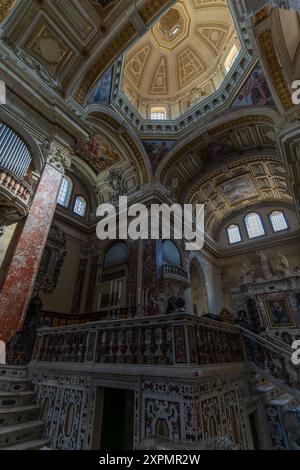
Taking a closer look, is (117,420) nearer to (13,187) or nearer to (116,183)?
(13,187)

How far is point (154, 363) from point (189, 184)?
13.2 m

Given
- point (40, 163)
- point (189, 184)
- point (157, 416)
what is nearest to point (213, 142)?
point (189, 184)

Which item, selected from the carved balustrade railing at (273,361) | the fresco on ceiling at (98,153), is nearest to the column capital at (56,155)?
the fresco on ceiling at (98,153)

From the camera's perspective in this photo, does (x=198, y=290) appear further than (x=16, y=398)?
Yes

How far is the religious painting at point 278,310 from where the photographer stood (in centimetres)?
1322

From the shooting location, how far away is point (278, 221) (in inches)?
651

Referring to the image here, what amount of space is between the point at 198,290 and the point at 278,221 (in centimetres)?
799

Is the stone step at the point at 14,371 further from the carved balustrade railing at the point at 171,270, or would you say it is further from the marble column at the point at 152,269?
the carved balustrade railing at the point at 171,270

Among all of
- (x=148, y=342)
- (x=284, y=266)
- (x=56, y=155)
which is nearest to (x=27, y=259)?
(x=56, y=155)

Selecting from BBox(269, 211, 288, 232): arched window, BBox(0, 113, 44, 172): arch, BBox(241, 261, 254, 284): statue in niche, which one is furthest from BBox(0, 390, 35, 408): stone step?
BBox(269, 211, 288, 232): arched window

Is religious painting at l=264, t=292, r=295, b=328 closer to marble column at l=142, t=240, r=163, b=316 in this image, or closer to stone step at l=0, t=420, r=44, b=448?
marble column at l=142, t=240, r=163, b=316

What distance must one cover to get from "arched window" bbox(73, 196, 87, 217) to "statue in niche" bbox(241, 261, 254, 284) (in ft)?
39.0

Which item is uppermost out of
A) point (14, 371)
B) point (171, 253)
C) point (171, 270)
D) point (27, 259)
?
point (171, 253)

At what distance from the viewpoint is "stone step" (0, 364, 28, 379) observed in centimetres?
455
